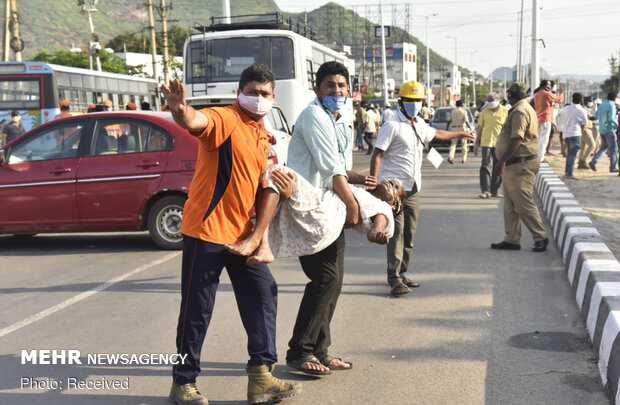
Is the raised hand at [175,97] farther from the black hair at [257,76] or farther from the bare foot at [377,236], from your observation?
the bare foot at [377,236]

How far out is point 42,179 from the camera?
918 cm

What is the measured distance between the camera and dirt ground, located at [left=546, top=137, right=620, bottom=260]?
9750 millimetres

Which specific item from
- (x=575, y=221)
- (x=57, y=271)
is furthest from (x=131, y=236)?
(x=575, y=221)

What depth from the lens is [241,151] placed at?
4.01 metres

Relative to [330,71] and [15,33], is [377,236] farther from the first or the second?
[15,33]

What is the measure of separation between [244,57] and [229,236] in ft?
42.1

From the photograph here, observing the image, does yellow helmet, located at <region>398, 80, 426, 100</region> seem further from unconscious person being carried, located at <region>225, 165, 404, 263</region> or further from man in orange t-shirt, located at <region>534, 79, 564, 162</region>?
man in orange t-shirt, located at <region>534, 79, 564, 162</region>

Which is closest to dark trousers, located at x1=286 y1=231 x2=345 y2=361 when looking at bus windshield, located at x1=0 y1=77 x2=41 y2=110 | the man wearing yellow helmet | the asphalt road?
the asphalt road

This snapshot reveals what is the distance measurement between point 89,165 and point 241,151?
5.65 metres

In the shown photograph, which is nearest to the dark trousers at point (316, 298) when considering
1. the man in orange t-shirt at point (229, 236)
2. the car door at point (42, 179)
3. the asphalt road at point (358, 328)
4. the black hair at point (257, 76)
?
the asphalt road at point (358, 328)

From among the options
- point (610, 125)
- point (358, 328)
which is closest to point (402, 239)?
point (358, 328)

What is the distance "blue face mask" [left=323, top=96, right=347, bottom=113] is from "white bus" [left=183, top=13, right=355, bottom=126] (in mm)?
11541

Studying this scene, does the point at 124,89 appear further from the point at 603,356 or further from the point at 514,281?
the point at 603,356

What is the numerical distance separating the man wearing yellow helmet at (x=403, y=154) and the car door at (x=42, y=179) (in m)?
4.32
